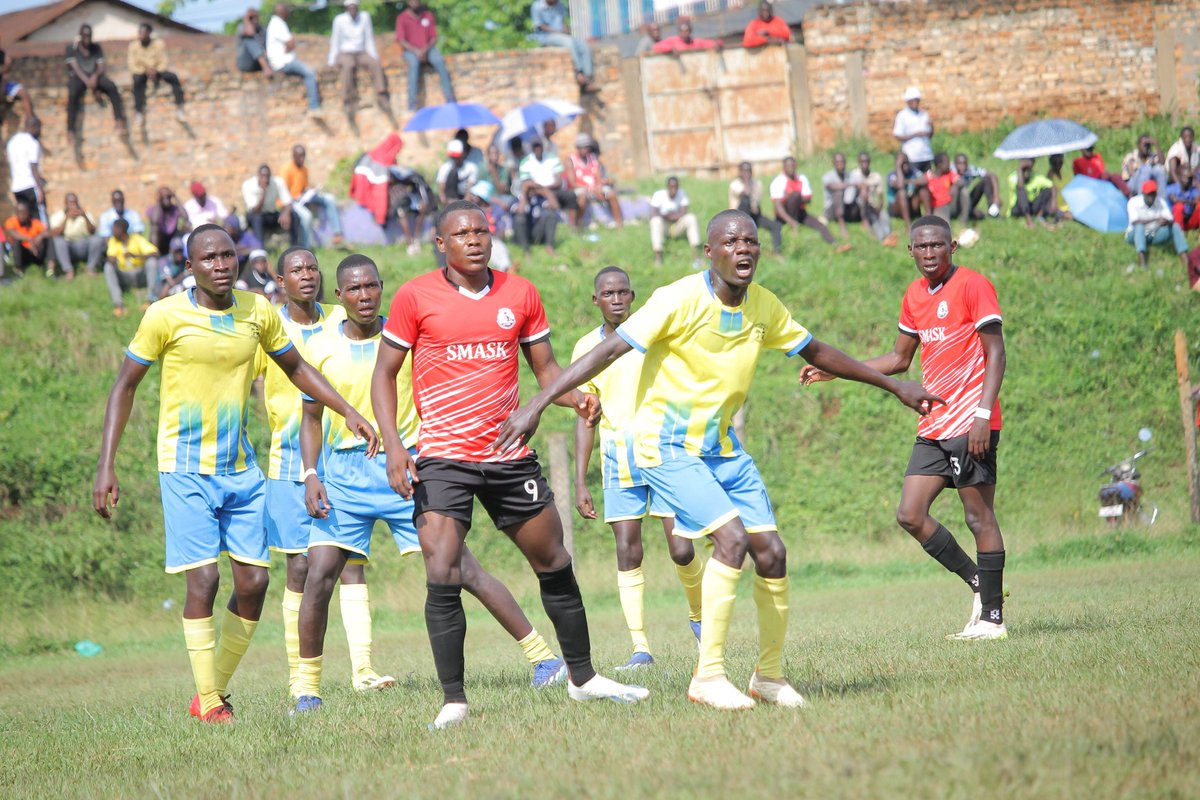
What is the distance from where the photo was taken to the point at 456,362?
6934 mm

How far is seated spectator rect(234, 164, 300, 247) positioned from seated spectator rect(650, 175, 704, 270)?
6191 mm

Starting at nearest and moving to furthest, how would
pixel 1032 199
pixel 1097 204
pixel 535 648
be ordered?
pixel 535 648
pixel 1097 204
pixel 1032 199

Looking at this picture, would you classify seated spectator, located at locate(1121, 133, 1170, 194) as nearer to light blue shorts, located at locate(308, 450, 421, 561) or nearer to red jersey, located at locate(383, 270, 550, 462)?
light blue shorts, located at locate(308, 450, 421, 561)

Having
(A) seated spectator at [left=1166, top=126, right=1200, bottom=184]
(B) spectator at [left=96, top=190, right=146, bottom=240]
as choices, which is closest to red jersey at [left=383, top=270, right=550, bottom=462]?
(B) spectator at [left=96, top=190, right=146, bottom=240]

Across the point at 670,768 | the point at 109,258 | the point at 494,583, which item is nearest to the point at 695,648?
the point at 494,583

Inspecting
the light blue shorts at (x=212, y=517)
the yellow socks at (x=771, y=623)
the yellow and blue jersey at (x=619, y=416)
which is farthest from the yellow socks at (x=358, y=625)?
the yellow socks at (x=771, y=623)

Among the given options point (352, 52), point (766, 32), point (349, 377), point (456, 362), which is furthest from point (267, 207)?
point (456, 362)

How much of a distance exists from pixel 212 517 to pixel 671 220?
16318 millimetres

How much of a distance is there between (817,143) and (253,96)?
1253 centimetres

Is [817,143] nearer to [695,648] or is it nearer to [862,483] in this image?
[862,483]

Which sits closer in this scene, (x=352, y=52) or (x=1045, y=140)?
(x=1045, y=140)

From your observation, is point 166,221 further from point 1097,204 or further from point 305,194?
point 1097,204

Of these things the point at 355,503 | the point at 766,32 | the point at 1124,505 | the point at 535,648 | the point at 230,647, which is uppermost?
the point at 766,32

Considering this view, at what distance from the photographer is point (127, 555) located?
16953 millimetres
